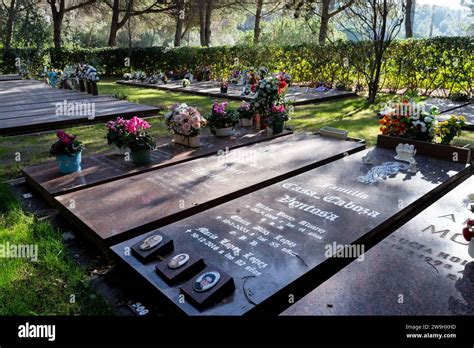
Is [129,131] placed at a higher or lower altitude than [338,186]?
higher

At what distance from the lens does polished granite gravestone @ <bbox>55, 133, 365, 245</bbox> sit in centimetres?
393

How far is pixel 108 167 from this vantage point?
552 centimetres

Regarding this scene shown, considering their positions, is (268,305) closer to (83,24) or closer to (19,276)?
(19,276)

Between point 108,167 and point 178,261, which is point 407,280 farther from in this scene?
point 108,167

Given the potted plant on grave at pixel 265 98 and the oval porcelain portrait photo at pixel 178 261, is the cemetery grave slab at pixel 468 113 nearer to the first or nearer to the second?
the potted plant on grave at pixel 265 98

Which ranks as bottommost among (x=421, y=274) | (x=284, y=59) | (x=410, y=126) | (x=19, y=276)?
(x=19, y=276)

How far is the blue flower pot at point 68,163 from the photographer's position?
527 cm

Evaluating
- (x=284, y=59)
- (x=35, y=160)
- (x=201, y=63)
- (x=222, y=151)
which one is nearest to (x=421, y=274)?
(x=222, y=151)

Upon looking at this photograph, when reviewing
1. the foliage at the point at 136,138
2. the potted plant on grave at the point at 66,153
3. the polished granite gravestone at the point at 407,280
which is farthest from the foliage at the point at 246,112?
the polished granite gravestone at the point at 407,280

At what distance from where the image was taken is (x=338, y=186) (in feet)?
15.4

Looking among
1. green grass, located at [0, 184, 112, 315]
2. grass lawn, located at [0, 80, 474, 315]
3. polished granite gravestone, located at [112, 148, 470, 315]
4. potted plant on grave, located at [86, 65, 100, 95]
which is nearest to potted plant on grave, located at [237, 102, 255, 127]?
grass lawn, located at [0, 80, 474, 315]

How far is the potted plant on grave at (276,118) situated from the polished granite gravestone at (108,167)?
42 centimetres

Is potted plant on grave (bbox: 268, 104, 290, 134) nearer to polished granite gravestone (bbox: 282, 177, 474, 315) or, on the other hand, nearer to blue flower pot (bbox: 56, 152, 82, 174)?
blue flower pot (bbox: 56, 152, 82, 174)

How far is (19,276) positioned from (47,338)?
114 centimetres
